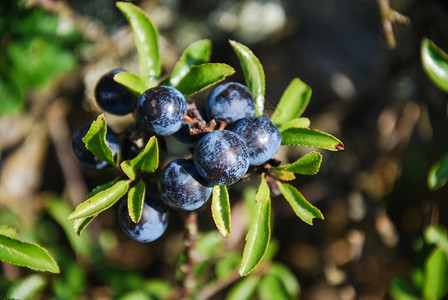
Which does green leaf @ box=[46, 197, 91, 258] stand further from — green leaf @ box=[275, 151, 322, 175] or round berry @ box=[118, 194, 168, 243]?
green leaf @ box=[275, 151, 322, 175]

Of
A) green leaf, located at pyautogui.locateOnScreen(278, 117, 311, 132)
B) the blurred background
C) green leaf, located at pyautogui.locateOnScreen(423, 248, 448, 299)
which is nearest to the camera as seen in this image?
green leaf, located at pyautogui.locateOnScreen(278, 117, 311, 132)

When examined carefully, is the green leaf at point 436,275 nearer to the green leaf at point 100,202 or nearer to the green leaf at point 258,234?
the green leaf at point 258,234

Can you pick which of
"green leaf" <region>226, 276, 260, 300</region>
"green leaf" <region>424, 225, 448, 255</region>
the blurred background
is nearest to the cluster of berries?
"green leaf" <region>226, 276, 260, 300</region>

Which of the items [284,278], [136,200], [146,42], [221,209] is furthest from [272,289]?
[146,42]

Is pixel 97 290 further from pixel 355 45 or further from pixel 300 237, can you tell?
pixel 355 45

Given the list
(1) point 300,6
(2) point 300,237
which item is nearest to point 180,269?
(2) point 300,237

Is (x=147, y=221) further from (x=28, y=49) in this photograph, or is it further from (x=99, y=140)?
(x=28, y=49)

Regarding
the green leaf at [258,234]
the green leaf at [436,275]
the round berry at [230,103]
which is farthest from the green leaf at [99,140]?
the green leaf at [436,275]
